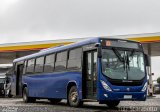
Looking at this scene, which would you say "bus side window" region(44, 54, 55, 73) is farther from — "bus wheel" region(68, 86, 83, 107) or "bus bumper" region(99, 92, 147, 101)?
"bus bumper" region(99, 92, 147, 101)

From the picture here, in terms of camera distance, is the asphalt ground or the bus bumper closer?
the asphalt ground

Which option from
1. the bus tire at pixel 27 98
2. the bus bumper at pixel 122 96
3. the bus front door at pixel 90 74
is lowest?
the bus tire at pixel 27 98

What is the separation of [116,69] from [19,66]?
32.5ft

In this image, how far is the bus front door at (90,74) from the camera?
12.9 m

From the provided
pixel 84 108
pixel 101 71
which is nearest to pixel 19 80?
pixel 84 108

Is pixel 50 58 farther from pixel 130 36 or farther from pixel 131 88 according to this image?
pixel 130 36

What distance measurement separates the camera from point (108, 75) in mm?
12516

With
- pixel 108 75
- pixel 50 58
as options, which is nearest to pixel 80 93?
pixel 108 75

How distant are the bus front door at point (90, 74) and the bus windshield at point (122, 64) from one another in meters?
0.42

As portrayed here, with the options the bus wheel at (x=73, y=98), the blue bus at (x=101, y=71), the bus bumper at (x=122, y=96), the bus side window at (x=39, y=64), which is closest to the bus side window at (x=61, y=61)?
the blue bus at (x=101, y=71)

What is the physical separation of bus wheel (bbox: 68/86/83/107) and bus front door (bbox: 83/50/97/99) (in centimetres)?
63

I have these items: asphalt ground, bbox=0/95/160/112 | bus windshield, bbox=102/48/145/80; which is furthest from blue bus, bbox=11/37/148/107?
asphalt ground, bbox=0/95/160/112

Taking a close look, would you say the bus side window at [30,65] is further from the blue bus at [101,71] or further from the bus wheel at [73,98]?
the bus wheel at [73,98]

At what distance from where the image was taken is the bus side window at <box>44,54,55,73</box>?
16312 millimetres
